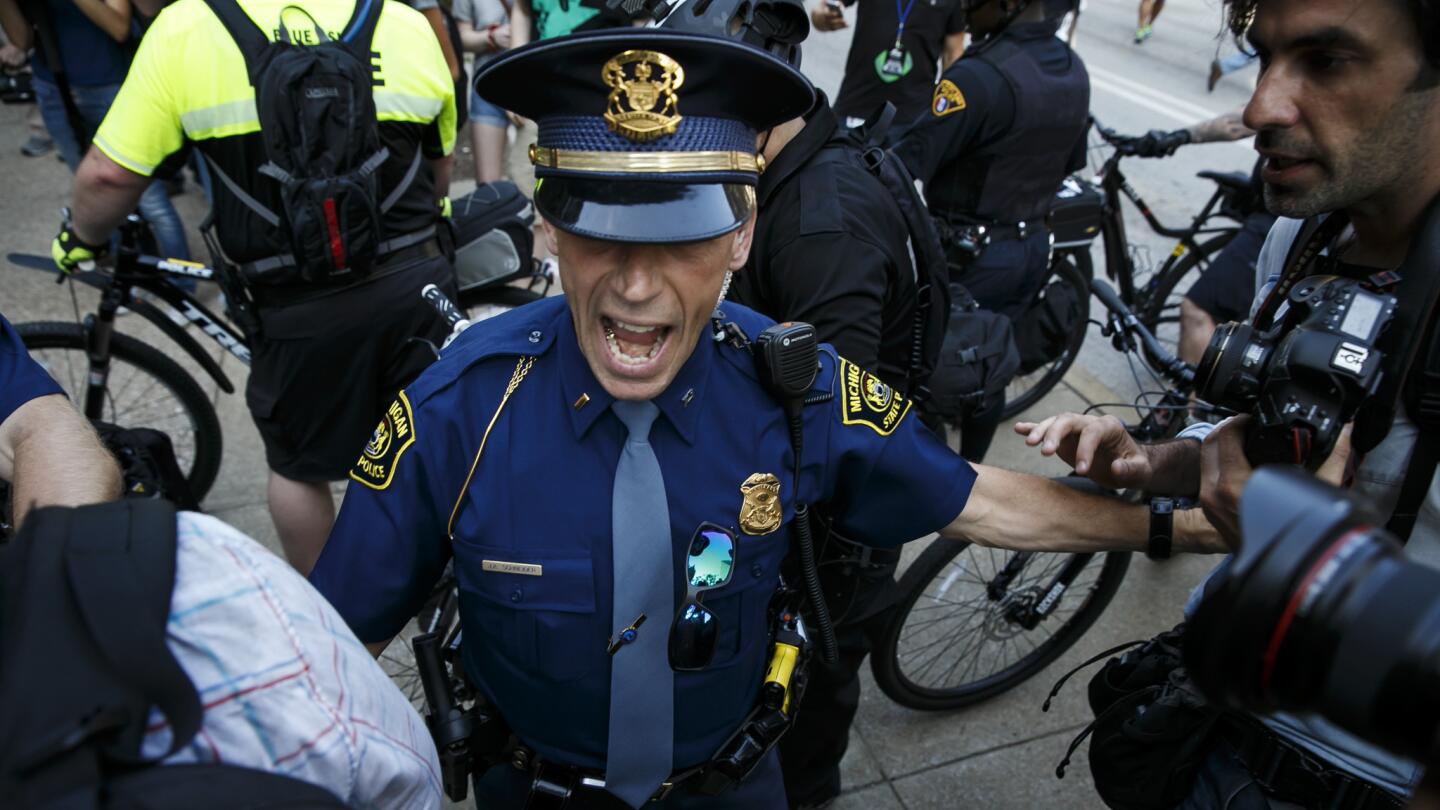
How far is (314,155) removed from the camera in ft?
8.63

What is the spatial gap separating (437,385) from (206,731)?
80cm

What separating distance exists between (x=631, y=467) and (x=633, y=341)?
20cm

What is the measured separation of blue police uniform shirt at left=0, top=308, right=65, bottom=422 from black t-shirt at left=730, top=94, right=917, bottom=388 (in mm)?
1406

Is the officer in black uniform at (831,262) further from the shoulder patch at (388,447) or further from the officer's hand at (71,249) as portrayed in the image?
the officer's hand at (71,249)

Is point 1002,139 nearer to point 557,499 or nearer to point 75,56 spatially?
point 557,499

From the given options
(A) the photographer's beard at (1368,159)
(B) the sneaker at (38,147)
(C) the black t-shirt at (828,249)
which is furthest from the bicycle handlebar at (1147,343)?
(B) the sneaker at (38,147)

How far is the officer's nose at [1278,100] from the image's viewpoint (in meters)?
1.46

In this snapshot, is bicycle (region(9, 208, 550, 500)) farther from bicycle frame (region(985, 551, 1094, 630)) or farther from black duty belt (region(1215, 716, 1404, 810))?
black duty belt (region(1215, 716, 1404, 810))

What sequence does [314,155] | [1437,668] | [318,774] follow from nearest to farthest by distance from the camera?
[1437,668], [318,774], [314,155]

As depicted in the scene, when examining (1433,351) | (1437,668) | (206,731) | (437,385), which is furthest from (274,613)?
(1433,351)

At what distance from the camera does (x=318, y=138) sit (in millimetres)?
2619

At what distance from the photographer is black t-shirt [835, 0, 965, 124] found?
207 inches

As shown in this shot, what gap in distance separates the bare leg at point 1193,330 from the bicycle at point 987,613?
34.8 inches

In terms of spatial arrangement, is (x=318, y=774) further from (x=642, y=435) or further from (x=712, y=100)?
(x=712, y=100)
